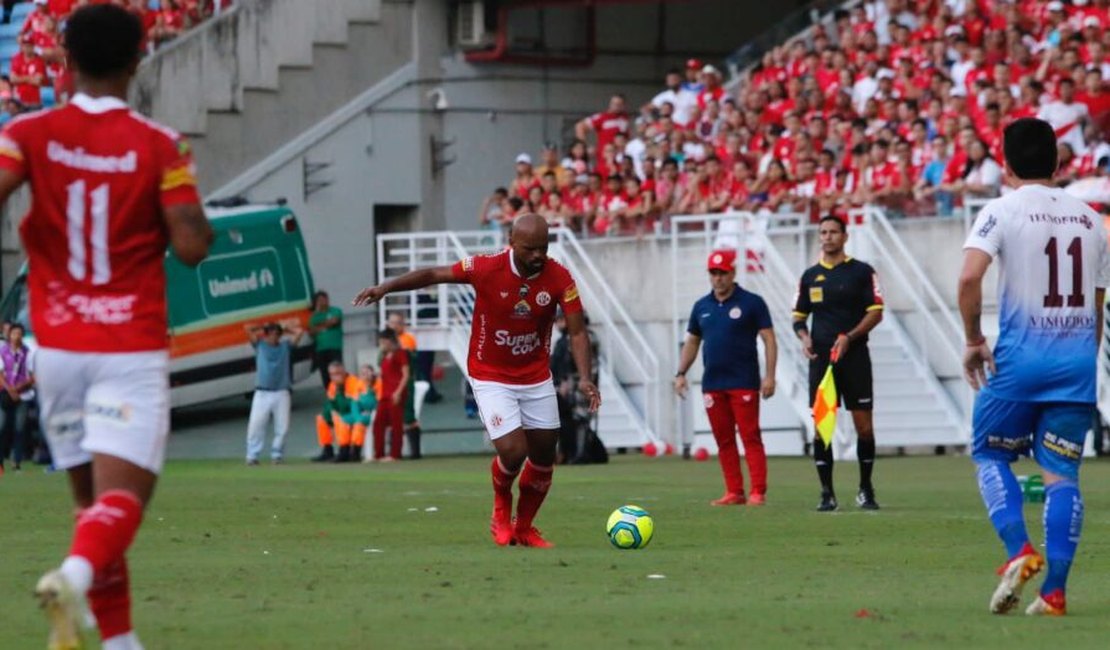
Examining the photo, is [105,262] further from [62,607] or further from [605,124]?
[605,124]

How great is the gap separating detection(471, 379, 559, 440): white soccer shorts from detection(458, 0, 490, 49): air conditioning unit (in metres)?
27.1

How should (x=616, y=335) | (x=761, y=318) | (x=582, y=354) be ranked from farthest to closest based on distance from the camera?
(x=616, y=335), (x=761, y=318), (x=582, y=354)

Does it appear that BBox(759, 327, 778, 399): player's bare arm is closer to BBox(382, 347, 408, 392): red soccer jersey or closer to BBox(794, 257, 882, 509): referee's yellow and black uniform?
BBox(794, 257, 882, 509): referee's yellow and black uniform

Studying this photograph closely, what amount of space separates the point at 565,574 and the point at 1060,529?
308 cm

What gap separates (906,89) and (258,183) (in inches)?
551

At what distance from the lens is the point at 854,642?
8773 mm

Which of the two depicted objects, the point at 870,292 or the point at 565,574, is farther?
the point at 870,292

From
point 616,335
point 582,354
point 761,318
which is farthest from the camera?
point 616,335

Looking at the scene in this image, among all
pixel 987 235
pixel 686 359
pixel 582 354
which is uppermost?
pixel 987 235

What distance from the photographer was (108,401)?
752 centimetres

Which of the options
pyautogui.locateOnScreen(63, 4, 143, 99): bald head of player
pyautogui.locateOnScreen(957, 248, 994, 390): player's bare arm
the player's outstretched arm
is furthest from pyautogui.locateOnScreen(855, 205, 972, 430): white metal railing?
pyautogui.locateOnScreen(63, 4, 143, 99): bald head of player

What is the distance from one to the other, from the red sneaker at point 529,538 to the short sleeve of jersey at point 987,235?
499 centimetres

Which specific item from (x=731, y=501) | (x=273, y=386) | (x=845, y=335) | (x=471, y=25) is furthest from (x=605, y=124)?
(x=845, y=335)

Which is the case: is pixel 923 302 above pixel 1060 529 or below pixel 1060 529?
below
